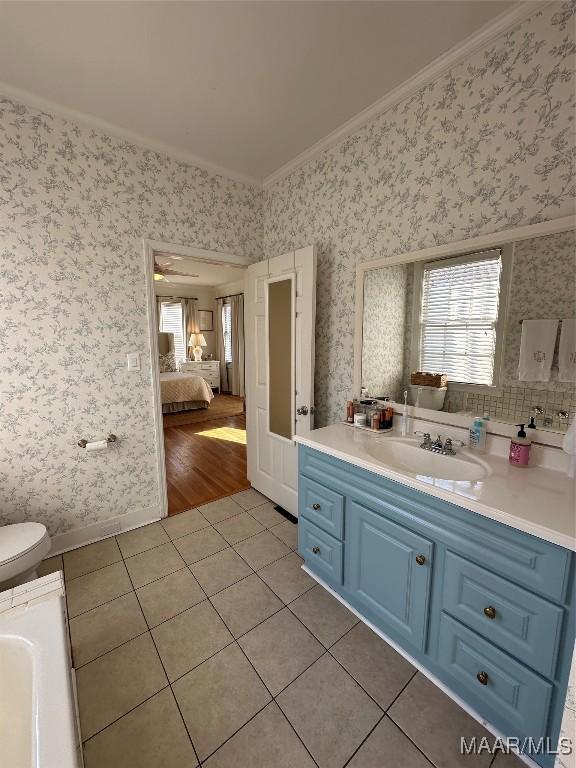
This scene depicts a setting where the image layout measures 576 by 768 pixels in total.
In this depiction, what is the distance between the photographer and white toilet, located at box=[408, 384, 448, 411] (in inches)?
67.2

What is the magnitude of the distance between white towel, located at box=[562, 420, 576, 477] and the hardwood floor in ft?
7.99

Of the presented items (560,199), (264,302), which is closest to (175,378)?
(264,302)

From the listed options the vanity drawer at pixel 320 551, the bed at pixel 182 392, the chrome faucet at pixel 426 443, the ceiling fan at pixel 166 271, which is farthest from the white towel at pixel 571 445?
the bed at pixel 182 392

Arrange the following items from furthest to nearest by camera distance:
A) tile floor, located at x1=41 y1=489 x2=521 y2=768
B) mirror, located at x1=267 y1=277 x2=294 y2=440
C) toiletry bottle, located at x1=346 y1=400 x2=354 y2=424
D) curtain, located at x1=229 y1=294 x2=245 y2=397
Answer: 1. curtain, located at x1=229 y1=294 x2=245 y2=397
2. mirror, located at x1=267 y1=277 x2=294 y2=440
3. toiletry bottle, located at x1=346 y1=400 x2=354 y2=424
4. tile floor, located at x1=41 y1=489 x2=521 y2=768

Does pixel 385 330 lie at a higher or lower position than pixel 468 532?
higher

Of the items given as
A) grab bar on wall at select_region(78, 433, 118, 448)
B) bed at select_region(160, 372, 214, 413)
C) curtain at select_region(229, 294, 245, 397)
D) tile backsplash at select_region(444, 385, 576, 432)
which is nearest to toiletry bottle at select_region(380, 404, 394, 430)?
tile backsplash at select_region(444, 385, 576, 432)

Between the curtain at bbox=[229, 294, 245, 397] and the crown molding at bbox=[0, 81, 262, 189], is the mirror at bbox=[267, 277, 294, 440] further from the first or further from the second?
the curtain at bbox=[229, 294, 245, 397]

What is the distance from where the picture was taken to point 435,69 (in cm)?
155

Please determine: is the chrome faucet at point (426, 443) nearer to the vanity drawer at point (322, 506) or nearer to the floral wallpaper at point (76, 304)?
the vanity drawer at point (322, 506)

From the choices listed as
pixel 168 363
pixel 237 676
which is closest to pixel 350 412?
pixel 237 676

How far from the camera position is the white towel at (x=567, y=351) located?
127 centimetres

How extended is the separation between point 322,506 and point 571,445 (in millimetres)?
1112

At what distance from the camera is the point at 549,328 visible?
1.32 metres

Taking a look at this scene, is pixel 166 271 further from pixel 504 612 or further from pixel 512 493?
pixel 504 612
